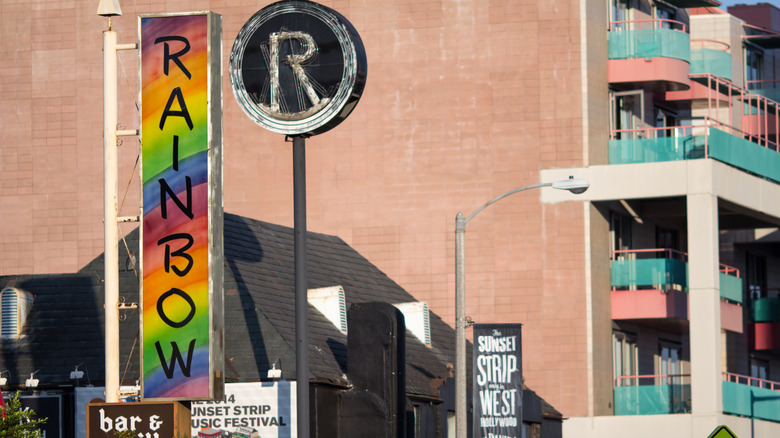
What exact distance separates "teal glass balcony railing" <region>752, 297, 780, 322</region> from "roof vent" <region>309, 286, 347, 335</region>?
22.1m

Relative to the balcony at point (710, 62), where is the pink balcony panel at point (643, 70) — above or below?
below

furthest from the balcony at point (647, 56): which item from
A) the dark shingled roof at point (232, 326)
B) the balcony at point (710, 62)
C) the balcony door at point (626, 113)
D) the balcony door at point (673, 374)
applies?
the dark shingled roof at point (232, 326)

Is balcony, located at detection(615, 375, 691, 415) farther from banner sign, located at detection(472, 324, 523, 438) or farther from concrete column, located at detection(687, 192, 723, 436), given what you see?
banner sign, located at detection(472, 324, 523, 438)

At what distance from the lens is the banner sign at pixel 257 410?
3381 cm

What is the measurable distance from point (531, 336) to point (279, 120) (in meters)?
20.4

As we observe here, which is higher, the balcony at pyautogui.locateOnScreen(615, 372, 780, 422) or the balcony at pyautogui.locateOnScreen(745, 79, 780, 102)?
the balcony at pyautogui.locateOnScreen(745, 79, 780, 102)

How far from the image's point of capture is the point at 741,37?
2286 inches

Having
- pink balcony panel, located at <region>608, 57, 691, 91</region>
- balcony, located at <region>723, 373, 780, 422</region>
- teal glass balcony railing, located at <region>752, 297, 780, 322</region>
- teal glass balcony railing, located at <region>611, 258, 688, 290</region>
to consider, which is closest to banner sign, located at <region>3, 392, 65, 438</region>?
teal glass balcony railing, located at <region>611, 258, 688, 290</region>

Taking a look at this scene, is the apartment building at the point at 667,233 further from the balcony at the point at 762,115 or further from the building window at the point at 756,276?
the building window at the point at 756,276

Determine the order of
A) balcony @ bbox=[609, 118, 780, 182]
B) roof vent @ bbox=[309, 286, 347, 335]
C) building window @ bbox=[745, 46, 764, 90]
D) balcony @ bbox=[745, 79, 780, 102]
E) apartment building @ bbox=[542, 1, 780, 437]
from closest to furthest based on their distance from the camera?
roof vent @ bbox=[309, 286, 347, 335]
apartment building @ bbox=[542, 1, 780, 437]
balcony @ bbox=[609, 118, 780, 182]
balcony @ bbox=[745, 79, 780, 102]
building window @ bbox=[745, 46, 764, 90]

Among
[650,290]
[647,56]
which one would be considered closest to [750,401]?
[650,290]

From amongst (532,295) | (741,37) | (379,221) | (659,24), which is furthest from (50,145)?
(741,37)

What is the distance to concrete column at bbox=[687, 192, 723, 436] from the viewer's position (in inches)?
1784

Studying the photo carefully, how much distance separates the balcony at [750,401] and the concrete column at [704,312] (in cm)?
73
